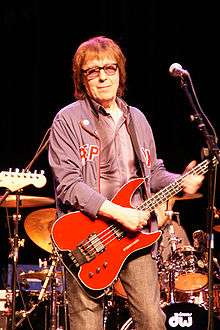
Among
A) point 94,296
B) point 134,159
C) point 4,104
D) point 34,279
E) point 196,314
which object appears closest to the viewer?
point 94,296

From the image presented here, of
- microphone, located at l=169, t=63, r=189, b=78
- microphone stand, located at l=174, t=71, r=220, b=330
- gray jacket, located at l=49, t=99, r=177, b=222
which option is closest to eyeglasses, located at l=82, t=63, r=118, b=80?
gray jacket, located at l=49, t=99, r=177, b=222

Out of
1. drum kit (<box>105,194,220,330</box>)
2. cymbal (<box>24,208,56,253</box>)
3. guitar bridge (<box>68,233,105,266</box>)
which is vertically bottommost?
drum kit (<box>105,194,220,330</box>)

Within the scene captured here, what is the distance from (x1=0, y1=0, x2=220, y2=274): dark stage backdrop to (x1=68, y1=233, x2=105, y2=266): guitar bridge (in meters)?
4.09

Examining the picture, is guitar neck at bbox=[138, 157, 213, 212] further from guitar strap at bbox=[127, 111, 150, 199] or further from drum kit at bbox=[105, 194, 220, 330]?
drum kit at bbox=[105, 194, 220, 330]

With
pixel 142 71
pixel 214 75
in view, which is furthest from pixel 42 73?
pixel 214 75

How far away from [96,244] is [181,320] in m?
2.70

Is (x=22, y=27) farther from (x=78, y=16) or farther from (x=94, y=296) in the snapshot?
(x=94, y=296)

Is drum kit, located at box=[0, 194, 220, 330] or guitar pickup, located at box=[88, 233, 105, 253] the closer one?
guitar pickup, located at box=[88, 233, 105, 253]

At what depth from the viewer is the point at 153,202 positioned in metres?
3.51

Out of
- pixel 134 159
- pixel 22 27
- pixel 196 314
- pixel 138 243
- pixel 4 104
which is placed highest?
pixel 22 27

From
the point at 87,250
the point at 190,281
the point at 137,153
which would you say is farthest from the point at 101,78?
the point at 190,281

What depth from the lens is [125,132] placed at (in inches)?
143

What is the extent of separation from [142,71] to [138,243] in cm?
435

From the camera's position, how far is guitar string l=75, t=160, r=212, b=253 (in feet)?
11.0
